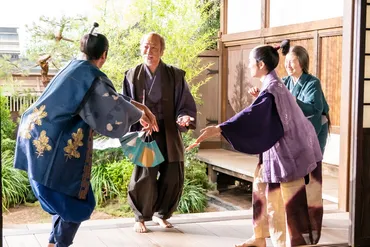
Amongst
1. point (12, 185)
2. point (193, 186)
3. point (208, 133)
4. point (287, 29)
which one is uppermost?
point (287, 29)

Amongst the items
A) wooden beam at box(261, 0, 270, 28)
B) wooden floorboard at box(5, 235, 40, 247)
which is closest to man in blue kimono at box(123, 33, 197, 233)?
wooden floorboard at box(5, 235, 40, 247)

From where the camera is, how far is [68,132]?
9.58 feet

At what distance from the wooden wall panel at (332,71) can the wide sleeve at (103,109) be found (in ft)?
13.7

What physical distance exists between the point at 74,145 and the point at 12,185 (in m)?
4.17

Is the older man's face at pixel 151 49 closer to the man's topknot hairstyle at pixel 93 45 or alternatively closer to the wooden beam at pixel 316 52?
the man's topknot hairstyle at pixel 93 45

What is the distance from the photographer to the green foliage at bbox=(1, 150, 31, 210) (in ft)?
22.0

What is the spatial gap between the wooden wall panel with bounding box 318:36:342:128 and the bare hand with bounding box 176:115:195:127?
3123mm

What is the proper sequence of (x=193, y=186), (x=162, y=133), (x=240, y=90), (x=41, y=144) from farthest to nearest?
(x=240, y=90), (x=193, y=186), (x=162, y=133), (x=41, y=144)

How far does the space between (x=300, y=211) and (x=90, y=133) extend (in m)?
1.37

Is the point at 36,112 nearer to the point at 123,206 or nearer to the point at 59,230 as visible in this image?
the point at 59,230

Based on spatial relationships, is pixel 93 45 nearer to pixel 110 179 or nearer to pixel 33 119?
pixel 33 119

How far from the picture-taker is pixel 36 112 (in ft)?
9.51

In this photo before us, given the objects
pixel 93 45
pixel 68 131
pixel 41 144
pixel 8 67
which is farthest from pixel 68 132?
pixel 8 67

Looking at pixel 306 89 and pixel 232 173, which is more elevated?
pixel 306 89
